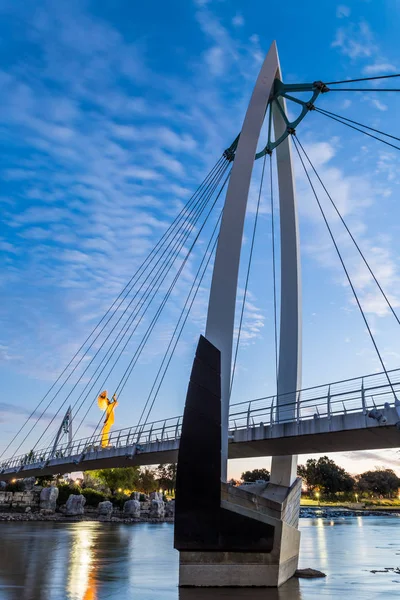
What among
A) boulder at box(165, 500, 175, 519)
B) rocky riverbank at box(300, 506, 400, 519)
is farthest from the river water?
rocky riverbank at box(300, 506, 400, 519)

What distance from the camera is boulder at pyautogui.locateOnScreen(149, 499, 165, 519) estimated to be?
65.8 m

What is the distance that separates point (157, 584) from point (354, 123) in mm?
19672

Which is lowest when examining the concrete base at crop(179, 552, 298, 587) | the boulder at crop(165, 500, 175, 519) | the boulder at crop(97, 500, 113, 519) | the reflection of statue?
the boulder at crop(165, 500, 175, 519)

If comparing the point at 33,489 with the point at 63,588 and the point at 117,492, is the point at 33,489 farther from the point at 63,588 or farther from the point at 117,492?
the point at 63,588

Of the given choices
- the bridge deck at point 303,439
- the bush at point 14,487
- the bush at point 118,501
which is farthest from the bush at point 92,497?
the bridge deck at point 303,439

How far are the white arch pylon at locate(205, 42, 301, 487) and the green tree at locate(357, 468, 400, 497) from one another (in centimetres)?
15118

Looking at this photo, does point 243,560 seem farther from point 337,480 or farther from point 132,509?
point 337,480

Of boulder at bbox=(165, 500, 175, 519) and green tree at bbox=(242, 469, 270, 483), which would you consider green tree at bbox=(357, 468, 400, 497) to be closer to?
green tree at bbox=(242, 469, 270, 483)

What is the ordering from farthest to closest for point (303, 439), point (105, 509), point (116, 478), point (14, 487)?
point (116, 478)
point (14, 487)
point (105, 509)
point (303, 439)

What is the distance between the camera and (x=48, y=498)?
56.2 meters

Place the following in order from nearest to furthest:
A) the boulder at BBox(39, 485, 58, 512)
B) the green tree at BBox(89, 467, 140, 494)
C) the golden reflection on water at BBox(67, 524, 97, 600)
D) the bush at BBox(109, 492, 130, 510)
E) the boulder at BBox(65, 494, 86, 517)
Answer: the golden reflection on water at BBox(67, 524, 97, 600) < the boulder at BBox(65, 494, 86, 517) < the boulder at BBox(39, 485, 58, 512) < the bush at BBox(109, 492, 130, 510) < the green tree at BBox(89, 467, 140, 494)

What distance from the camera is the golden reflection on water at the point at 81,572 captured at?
13.3 meters

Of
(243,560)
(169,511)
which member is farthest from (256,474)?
(243,560)

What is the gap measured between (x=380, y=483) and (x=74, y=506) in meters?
126
